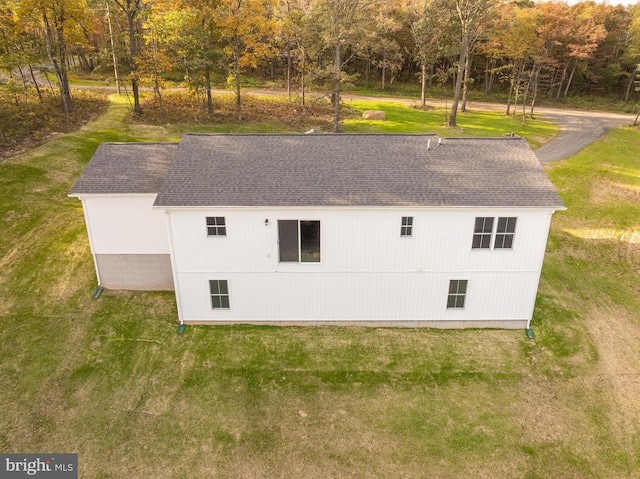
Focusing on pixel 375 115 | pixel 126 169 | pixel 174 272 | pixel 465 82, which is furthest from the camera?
pixel 465 82

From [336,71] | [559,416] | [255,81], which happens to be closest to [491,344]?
[559,416]

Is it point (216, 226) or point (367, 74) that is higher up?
point (367, 74)

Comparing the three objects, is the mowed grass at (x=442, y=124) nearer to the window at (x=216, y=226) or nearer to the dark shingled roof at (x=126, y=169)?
the dark shingled roof at (x=126, y=169)

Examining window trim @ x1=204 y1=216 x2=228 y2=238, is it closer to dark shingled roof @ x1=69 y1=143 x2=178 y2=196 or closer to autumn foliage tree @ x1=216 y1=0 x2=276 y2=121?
dark shingled roof @ x1=69 y1=143 x2=178 y2=196

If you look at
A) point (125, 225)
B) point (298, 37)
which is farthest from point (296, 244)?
point (298, 37)

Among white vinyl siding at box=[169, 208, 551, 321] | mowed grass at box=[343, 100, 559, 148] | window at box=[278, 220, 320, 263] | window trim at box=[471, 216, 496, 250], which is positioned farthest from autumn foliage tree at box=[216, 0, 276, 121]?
window trim at box=[471, 216, 496, 250]

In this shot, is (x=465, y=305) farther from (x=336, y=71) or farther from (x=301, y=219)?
(x=336, y=71)

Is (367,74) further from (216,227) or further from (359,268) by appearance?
(216,227)

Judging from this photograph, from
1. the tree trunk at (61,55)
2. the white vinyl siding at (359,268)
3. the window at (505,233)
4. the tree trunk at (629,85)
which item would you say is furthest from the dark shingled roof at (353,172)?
the tree trunk at (629,85)
